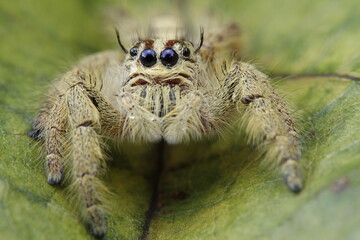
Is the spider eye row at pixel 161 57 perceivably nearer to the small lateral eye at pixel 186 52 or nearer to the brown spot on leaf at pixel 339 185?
the small lateral eye at pixel 186 52

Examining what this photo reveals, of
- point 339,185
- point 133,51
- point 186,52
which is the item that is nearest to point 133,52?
point 133,51

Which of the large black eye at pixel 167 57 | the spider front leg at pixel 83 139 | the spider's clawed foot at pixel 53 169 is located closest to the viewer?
the spider front leg at pixel 83 139

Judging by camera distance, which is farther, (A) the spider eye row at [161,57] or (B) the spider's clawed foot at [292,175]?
(A) the spider eye row at [161,57]

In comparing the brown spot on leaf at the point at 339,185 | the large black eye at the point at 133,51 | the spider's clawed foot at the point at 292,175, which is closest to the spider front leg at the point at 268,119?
the spider's clawed foot at the point at 292,175

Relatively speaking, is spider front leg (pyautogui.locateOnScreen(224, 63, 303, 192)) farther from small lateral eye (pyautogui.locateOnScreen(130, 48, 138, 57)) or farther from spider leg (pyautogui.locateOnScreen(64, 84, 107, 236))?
spider leg (pyautogui.locateOnScreen(64, 84, 107, 236))

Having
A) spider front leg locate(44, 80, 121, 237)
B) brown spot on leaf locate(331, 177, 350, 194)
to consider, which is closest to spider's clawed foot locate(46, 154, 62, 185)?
spider front leg locate(44, 80, 121, 237)

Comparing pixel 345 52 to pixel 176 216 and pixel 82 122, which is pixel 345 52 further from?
pixel 82 122

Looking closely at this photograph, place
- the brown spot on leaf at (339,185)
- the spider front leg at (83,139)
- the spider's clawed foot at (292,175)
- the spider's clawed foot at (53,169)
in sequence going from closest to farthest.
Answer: the brown spot on leaf at (339,185) < the spider's clawed foot at (292,175) < the spider front leg at (83,139) < the spider's clawed foot at (53,169)
